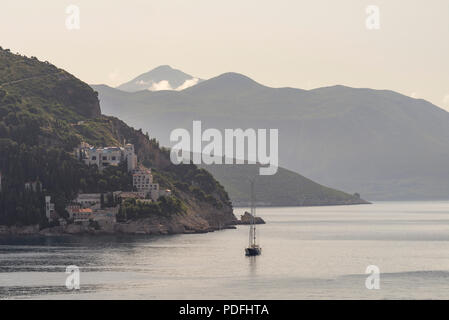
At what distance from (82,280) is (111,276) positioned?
26.8 ft

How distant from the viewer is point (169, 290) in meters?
176
